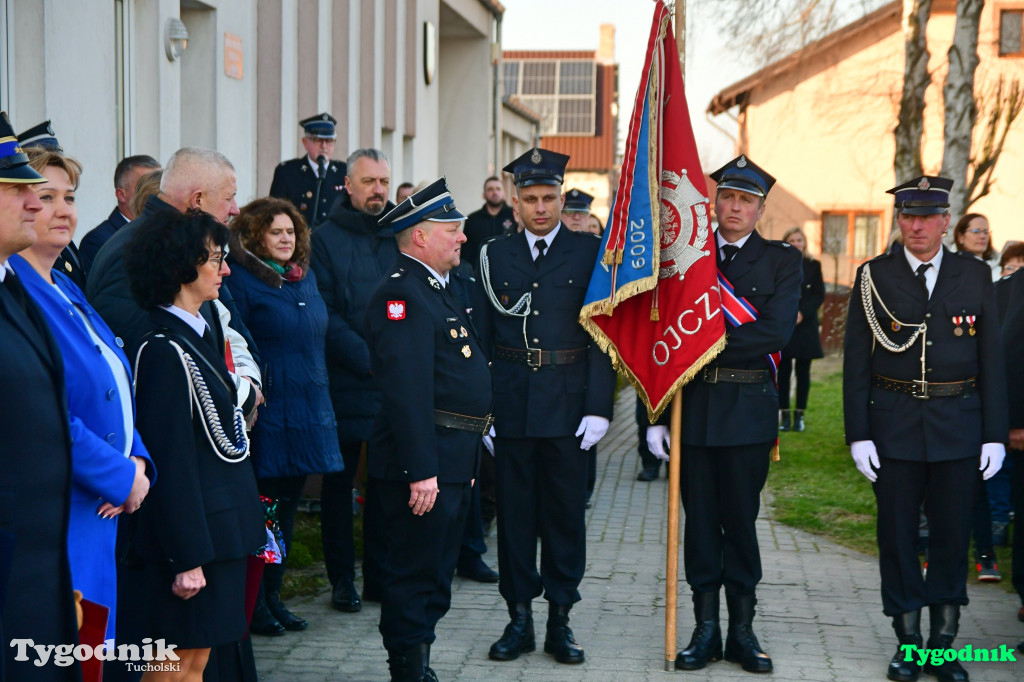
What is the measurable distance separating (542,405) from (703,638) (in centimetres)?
128

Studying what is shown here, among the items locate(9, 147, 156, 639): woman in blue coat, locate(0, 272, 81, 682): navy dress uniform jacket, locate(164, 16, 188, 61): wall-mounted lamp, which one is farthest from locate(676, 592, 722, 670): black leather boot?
locate(164, 16, 188, 61): wall-mounted lamp

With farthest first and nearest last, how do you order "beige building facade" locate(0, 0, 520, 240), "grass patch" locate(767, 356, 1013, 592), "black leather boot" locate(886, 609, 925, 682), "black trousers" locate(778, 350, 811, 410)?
"black trousers" locate(778, 350, 811, 410) → "grass patch" locate(767, 356, 1013, 592) → "beige building facade" locate(0, 0, 520, 240) → "black leather boot" locate(886, 609, 925, 682)

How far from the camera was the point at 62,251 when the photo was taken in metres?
4.34

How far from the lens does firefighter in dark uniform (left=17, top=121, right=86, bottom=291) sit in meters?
4.33

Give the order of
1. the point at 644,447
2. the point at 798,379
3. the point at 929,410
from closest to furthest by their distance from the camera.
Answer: the point at 929,410
the point at 644,447
the point at 798,379

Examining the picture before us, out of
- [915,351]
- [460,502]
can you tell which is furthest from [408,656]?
[915,351]

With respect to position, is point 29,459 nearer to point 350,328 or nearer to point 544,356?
point 544,356

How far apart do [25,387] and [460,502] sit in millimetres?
2142

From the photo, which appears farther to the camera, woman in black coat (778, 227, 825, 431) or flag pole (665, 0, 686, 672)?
woman in black coat (778, 227, 825, 431)

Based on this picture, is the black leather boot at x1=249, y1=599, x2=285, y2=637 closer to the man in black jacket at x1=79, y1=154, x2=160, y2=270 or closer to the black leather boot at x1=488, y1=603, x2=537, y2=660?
the black leather boot at x1=488, y1=603, x2=537, y2=660

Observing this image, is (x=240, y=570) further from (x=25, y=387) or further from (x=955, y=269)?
(x=955, y=269)

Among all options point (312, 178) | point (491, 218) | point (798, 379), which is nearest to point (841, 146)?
point (798, 379)

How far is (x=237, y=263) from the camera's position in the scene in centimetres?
550

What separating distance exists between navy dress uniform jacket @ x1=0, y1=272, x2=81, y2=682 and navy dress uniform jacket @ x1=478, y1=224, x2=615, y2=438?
2533mm
